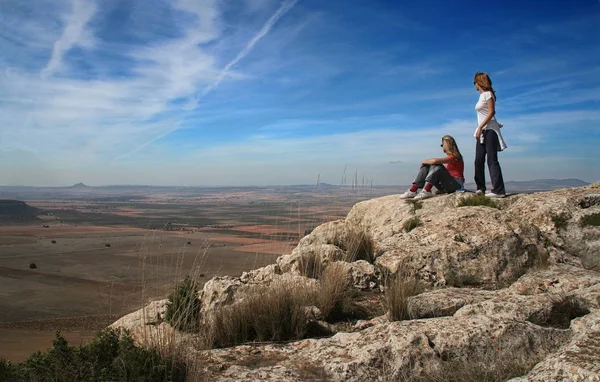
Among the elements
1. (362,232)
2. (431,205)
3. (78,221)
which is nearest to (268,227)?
(362,232)

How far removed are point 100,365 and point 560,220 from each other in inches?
309

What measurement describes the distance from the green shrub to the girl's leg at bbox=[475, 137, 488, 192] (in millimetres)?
7722

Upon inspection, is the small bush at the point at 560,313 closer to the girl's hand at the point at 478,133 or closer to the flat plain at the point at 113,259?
the flat plain at the point at 113,259

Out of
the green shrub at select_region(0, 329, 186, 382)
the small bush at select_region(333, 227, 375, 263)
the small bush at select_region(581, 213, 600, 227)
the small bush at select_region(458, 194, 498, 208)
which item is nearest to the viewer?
the green shrub at select_region(0, 329, 186, 382)

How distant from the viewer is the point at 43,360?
3580 mm

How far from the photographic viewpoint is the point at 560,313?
4.37 meters

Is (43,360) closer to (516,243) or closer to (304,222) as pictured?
(304,222)

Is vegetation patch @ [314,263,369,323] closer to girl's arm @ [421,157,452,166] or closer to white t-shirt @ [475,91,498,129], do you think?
girl's arm @ [421,157,452,166]

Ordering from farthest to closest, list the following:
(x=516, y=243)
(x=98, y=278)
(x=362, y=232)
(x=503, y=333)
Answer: (x=98, y=278) → (x=362, y=232) → (x=516, y=243) → (x=503, y=333)

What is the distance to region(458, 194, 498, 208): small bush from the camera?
8.65m

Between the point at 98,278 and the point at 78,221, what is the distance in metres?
75.0

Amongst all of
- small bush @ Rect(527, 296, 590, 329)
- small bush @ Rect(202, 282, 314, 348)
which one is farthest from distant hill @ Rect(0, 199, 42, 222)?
small bush @ Rect(527, 296, 590, 329)

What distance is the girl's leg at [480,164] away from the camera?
8.84 meters

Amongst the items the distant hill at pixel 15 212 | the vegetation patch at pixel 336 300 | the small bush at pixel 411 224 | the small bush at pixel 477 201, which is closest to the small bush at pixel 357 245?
the small bush at pixel 411 224
